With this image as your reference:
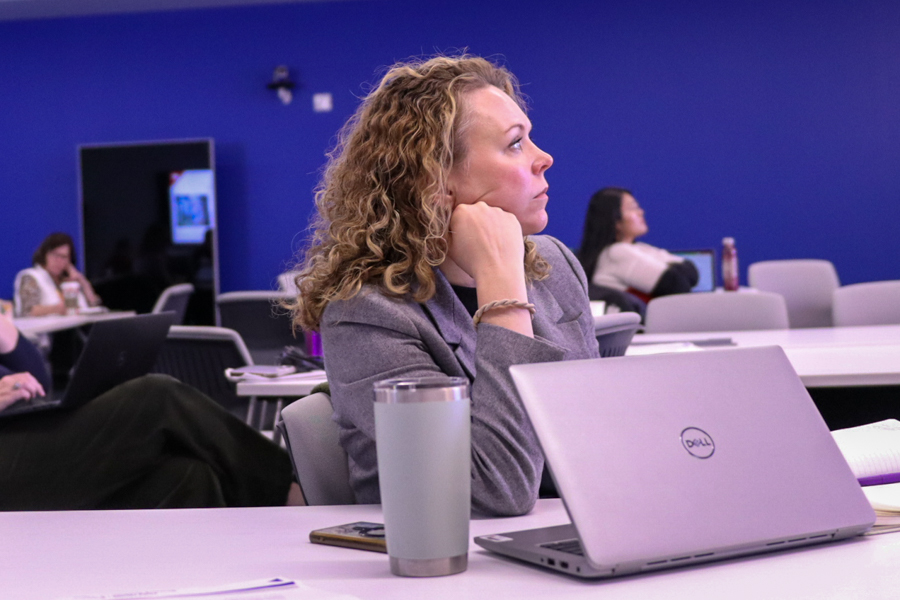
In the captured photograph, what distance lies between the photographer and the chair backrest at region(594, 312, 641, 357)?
1.65 meters

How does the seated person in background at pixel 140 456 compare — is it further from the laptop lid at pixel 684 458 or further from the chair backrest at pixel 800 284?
the chair backrest at pixel 800 284

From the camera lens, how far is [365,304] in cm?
121

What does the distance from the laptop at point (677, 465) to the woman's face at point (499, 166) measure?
539mm

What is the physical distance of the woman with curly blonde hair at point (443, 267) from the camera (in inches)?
43.0

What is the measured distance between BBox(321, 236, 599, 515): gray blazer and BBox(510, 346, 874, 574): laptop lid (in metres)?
0.22

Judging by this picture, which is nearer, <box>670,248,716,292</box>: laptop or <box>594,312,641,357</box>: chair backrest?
<box>594,312,641,357</box>: chair backrest

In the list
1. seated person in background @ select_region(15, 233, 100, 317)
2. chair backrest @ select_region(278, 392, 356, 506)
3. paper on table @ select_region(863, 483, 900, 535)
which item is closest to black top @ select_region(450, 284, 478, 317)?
chair backrest @ select_region(278, 392, 356, 506)

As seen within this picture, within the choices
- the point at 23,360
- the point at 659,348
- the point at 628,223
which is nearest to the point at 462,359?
the point at 659,348

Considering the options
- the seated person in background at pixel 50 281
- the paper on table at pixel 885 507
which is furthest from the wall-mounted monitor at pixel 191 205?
the paper on table at pixel 885 507

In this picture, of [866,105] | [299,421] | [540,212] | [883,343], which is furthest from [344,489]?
[866,105]

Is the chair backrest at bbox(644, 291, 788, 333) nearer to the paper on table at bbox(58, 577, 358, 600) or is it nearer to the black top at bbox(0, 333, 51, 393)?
the black top at bbox(0, 333, 51, 393)

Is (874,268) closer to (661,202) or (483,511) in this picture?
(661,202)

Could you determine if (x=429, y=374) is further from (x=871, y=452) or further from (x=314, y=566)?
(x=871, y=452)

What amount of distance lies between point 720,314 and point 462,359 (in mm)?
2116
